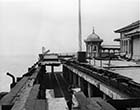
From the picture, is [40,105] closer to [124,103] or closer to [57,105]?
[57,105]

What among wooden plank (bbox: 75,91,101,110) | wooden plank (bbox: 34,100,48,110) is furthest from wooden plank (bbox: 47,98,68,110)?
wooden plank (bbox: 75,91,101,110)

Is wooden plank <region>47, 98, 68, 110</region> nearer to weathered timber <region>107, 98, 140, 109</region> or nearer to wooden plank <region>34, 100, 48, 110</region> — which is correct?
wooden plank <region>34, 100, 48, 110</region>

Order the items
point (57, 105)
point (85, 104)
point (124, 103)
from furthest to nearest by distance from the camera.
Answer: point (57, 105)
point (124, 103)
point (85, 104)

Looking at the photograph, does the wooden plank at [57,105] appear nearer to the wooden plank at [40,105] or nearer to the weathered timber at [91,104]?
the wooden plank at [40,105]

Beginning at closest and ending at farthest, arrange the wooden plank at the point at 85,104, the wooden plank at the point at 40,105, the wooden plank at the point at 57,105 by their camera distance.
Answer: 1. the wooden plank at the point at 85,104
2. the wooden plank at the point at 40,105
3. the wooden plank at the point at 57,105

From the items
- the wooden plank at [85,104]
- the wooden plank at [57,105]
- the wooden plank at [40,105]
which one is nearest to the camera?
the wooden plank at [85,104]

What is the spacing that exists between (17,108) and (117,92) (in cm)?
408

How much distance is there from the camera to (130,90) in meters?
6.69

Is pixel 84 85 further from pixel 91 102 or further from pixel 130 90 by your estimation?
pixel 91 102

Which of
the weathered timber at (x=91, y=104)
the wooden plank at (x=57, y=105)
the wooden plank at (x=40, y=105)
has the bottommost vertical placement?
the wooden plank at (x=57, y=105)

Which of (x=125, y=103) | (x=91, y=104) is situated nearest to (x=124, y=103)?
(x=125, y=103)

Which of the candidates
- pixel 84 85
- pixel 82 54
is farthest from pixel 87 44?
pixel 84 85

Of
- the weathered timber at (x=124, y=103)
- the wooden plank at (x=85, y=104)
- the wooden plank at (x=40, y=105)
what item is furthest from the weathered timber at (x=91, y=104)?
the wooden plank at (x=40, y=105)

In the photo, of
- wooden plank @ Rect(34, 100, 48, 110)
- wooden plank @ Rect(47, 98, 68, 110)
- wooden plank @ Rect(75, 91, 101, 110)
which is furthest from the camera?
wooden plank @ Rect(47, 98, 68, 110)
